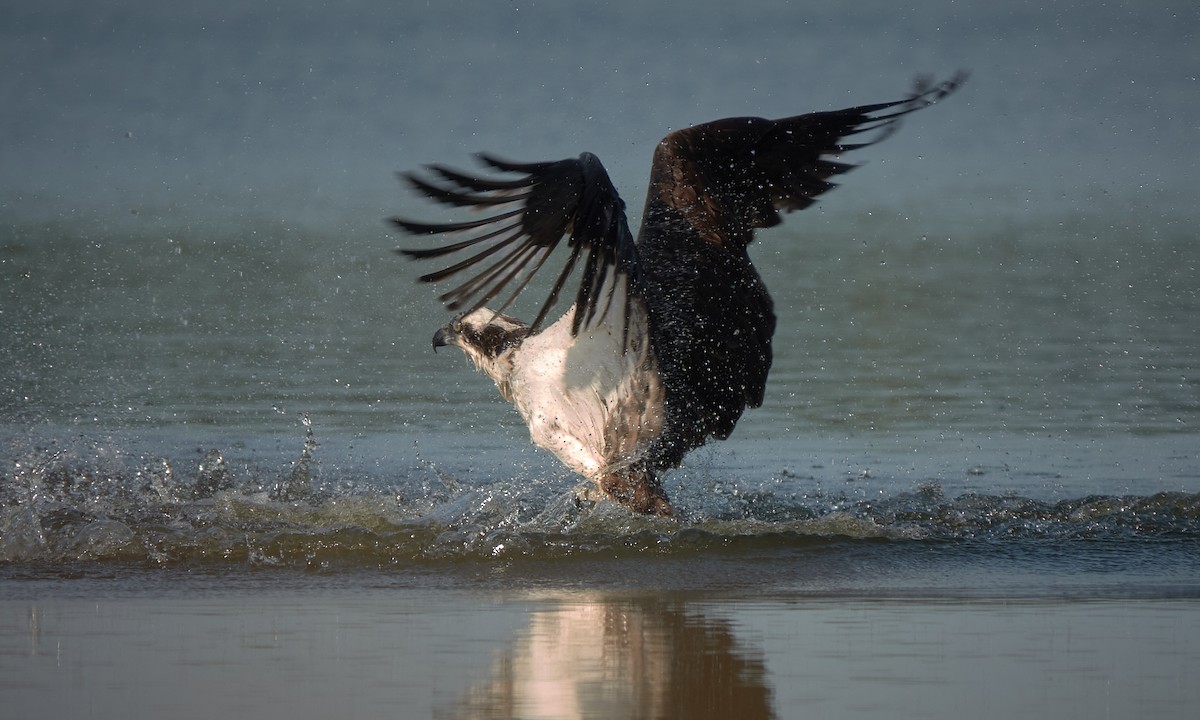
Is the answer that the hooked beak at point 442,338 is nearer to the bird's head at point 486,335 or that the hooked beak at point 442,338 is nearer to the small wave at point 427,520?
the bird's head at point 486,335

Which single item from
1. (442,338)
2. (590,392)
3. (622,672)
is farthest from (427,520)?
(622,672)

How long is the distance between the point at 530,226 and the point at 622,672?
2.20m

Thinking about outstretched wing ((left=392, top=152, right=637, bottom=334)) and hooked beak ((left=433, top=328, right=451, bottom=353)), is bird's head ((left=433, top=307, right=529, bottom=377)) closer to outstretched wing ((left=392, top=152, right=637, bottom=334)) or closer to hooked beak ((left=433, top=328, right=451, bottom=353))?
hooked beak ((left=433, top=328, right=451, bottom=353))

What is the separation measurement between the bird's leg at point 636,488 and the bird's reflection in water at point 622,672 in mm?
2111

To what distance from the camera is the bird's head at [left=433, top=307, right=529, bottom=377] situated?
6.88 m

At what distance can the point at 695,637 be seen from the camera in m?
3.81

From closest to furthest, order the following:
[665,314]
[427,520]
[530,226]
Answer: [530,226] < [427,520] < [665,314]

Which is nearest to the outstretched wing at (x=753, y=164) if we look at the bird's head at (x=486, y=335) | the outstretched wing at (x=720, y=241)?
the outstretched wing at (x=720, y=241)

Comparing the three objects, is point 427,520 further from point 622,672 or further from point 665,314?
point 622,672

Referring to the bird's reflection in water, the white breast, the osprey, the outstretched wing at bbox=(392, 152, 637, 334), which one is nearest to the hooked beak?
the osprey

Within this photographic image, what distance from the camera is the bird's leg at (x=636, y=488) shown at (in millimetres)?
6285

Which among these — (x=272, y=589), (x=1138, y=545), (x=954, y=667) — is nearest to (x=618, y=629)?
(x=954, y=667)

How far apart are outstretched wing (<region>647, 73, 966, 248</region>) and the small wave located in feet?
4.04

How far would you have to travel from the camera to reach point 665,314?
6277 mm
